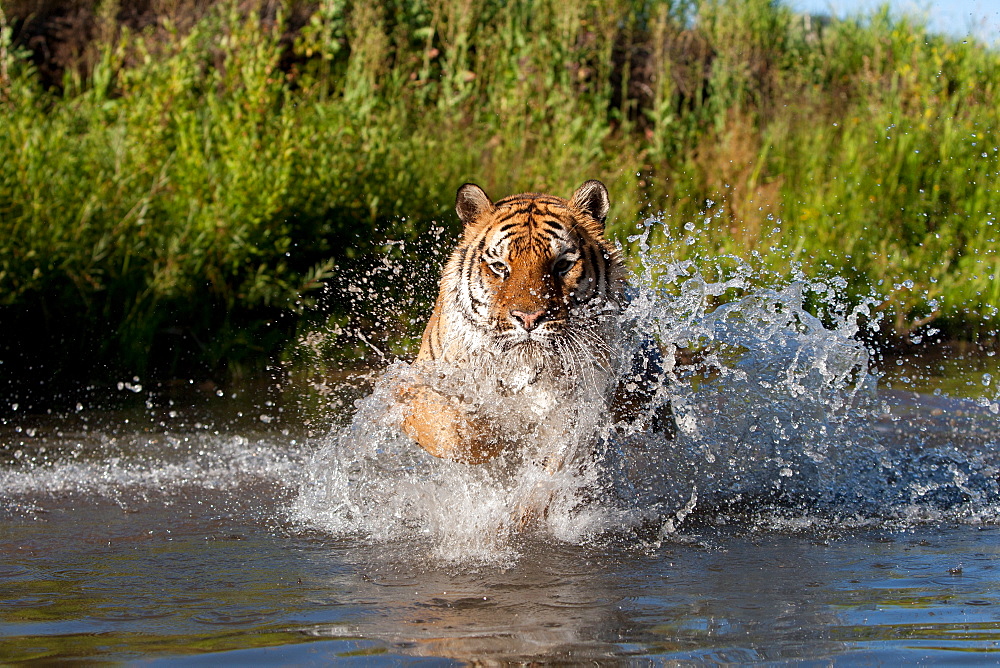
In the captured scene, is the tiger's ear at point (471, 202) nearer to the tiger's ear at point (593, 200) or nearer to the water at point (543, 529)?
the tiger's ear at point (593, 200)

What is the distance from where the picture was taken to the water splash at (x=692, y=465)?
444 centimetres

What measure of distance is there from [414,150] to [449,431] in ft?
15.7

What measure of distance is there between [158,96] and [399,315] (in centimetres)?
219

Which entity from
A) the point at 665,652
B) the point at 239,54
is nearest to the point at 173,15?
the point at 239,54

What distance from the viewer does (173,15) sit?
395 inches

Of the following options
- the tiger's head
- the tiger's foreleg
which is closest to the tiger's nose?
the tiger's head

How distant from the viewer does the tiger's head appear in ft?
15.2

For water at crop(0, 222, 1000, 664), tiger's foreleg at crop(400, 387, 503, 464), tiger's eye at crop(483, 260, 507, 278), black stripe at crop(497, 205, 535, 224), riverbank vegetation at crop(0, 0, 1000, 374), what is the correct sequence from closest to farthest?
1. water at crop(0, 222, 1000, 664)
2. tiger's foreleg at crop(400, 387, 503, 464)
3. tiger's eye at crop(483, 260, 507, 278)
4. black stripe at crop(497, 205, 535, 224)
5. riverbank vegetation at crop(0, 0, 1000, 374)

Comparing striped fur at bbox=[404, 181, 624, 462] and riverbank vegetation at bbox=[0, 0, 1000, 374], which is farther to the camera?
riverbank vegetation at bbox=[0, 0, 1000, 374]

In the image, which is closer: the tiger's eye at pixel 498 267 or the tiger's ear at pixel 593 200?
the tiger's eye at pixel 498 267

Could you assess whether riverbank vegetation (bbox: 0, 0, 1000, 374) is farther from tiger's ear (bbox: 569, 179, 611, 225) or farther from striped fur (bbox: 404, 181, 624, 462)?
striped fur (bbox: 404, 181, 624, 462)

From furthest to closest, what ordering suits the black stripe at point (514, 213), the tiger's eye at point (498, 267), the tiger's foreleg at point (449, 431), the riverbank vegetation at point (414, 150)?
the riverbank vegetation at point (414, 150) < the black stripe at point (514, 213) < the tiger's eye at point (498, 267) < the tiger's foreleg at point (449, 431)

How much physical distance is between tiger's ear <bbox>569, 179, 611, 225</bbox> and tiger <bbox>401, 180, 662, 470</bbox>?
4 cm

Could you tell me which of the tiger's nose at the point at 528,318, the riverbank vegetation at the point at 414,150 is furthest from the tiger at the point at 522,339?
the riverbank vegetation at the point at 414,150
